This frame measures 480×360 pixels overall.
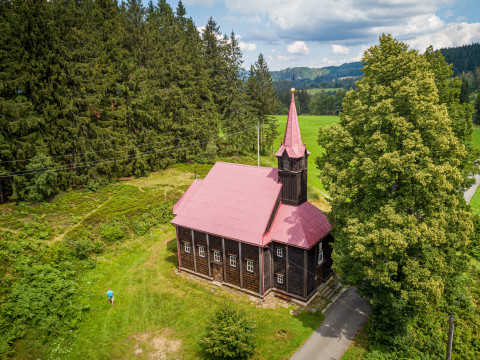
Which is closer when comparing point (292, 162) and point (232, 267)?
point (292, 162)

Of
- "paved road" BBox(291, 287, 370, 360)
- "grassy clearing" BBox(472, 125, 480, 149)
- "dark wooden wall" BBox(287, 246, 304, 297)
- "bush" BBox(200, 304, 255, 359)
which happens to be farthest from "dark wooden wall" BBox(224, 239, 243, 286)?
"grassy clearing" BBox(472, 125, 480, 149)

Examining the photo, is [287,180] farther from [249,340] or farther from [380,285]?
[249,340]

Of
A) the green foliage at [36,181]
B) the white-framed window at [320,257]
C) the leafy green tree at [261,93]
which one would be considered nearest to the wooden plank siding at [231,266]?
the white-framed window at [320,257]

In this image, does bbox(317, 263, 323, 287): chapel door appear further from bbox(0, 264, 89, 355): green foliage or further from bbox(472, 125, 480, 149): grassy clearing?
bbox(472, 125, 480, 149): grassy clearing

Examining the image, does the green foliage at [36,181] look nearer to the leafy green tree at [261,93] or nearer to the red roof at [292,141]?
the red roof at [292,141]

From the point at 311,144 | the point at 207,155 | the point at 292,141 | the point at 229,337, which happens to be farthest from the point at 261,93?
the point at 229,337

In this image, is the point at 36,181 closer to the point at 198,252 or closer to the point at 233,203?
the point at 198,252
